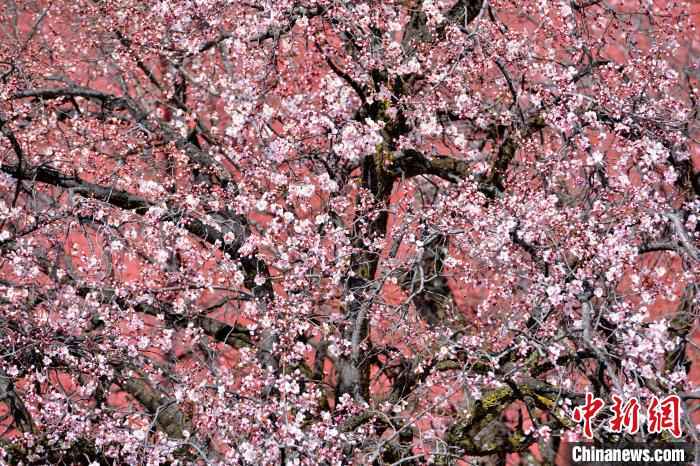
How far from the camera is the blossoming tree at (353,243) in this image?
5715 millimetres

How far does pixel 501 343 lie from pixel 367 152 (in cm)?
176

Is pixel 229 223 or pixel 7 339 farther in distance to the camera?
pixel 229 223

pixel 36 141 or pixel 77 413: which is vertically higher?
pixel 36 141

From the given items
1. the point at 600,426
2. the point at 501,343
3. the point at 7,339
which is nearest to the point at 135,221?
the point at 7,339

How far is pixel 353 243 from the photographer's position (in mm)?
6543

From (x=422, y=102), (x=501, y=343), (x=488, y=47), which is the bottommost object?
(x=501, y=343)

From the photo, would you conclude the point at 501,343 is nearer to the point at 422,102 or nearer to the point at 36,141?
the point at 422,102

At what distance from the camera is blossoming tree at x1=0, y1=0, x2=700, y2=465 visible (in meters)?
5.71

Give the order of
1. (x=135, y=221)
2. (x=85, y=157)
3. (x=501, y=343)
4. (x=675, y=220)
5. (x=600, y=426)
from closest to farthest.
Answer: (x=600, y=426)
(x=675, y=220)
(x=501, y=343)
(x=135, y=221)
(x=85, y=157)

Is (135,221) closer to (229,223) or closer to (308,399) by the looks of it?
(229,223)

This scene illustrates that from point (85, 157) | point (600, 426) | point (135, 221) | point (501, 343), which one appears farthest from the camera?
point (85, 157)

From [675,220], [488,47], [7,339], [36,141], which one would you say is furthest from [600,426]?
[36,141]

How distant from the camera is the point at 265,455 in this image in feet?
17.6

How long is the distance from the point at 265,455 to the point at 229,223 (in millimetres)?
2063
